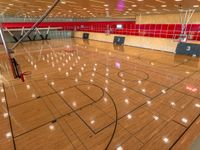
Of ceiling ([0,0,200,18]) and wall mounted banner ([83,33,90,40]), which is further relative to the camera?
wall mounted banner ([83,33,90,40])

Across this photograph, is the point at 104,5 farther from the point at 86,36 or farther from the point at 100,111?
the point at 100,111

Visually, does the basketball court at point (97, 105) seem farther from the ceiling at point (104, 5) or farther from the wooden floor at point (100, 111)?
the ceiling at point (104, 5)

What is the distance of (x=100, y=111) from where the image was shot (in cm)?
326

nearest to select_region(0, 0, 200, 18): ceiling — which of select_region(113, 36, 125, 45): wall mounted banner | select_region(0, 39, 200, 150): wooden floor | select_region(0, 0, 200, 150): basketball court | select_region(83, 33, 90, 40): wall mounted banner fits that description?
select_region(113, 36, 125, 45): wall mounted banner

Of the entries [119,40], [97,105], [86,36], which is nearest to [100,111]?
[97,105]

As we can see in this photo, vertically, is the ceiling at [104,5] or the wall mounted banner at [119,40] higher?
the ceiling at [104,5]

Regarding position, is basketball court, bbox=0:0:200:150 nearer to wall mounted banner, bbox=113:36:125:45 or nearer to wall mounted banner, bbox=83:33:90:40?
wall mounted banner, bbox=113:36:125:45

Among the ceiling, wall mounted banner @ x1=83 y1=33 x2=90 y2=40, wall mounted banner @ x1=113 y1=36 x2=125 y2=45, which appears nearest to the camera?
the ceiling

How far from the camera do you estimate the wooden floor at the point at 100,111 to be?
2430 mm

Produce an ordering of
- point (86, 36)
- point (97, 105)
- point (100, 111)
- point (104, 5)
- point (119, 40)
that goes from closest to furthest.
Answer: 1. point (100, 111)
2. point (97, 105)
3. point (104, 5)
4. point (119, 40)
5. point (86, 36)

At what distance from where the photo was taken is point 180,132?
261cm

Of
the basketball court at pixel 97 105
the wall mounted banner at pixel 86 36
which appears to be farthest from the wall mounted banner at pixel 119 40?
the basketball court at pixel 97 105

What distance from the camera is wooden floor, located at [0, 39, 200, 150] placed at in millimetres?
2430

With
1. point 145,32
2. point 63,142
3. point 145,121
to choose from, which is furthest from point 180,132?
point 145,32
